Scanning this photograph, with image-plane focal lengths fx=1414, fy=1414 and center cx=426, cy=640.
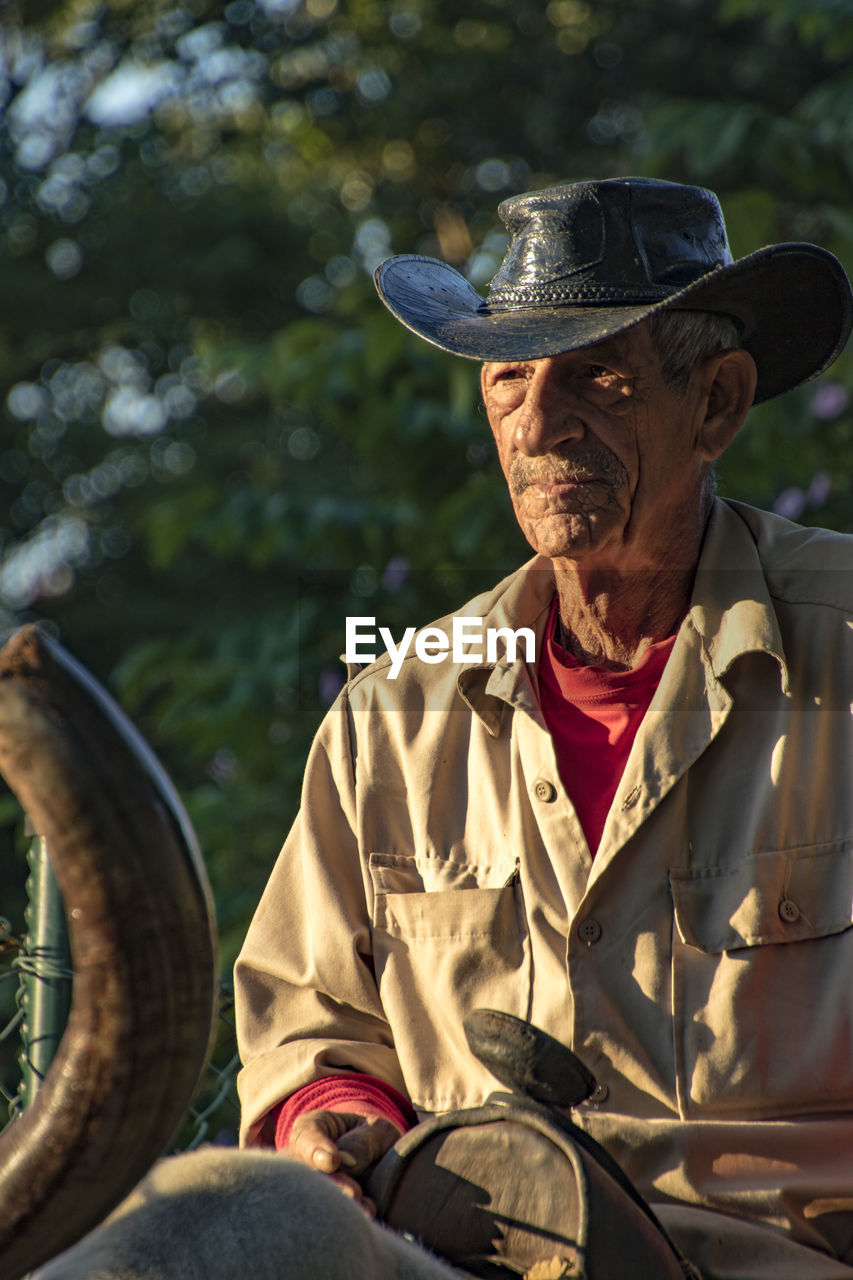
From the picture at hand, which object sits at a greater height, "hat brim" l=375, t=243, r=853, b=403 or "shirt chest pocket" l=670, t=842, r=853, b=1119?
"hat brim" l=375, t=243, r=853, b=403

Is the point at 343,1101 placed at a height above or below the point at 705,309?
below

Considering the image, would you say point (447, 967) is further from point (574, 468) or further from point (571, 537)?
point (574, 468)

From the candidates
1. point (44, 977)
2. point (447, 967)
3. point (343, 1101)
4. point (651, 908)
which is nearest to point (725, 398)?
point (651, 908)

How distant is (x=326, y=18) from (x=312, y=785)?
855cm

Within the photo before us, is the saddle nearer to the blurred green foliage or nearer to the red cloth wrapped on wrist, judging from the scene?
the red cloth wrapped on wrist

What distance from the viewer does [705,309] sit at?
7.48 ft

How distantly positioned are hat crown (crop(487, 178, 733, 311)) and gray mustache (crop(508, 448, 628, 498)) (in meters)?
0.25

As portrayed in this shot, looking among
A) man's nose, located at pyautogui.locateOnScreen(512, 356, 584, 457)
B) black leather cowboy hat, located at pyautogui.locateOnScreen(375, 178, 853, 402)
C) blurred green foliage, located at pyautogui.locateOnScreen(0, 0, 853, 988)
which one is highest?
black leather cowboy hat, located at pyautogui.locateOnScreen(375, 178, 853, 402)

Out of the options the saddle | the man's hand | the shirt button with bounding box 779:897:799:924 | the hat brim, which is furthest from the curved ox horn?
the hat brim

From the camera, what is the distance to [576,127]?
30.5 ft

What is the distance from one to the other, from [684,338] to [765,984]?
3.32ft

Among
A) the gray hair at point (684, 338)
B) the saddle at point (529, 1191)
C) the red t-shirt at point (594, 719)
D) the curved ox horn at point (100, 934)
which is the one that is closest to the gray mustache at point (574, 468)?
the gray hair at point (684, 338)

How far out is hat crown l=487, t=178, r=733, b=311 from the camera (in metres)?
2.25

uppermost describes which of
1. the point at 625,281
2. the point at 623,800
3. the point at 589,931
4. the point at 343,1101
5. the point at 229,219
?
the point at 625,281
